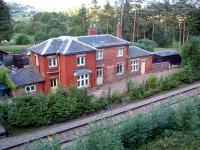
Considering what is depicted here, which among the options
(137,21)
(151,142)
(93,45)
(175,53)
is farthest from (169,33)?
(151,142)

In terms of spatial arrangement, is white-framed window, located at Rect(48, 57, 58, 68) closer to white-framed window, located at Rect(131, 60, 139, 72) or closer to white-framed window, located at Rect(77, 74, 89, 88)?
white-framed window, located at Rect(77, 74, 89, 88)

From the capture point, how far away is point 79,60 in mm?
30312

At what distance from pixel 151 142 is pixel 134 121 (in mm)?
1733

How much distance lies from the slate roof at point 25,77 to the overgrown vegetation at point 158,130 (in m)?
13.4

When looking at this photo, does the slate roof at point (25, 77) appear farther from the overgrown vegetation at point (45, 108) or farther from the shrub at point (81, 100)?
the shrub at point (81, 100)

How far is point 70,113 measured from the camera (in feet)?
77.2

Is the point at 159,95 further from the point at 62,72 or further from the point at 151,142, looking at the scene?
the point at 151,142

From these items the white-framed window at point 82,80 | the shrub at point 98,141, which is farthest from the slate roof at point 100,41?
the shrub at point 98,141

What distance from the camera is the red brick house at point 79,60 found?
1167 inches

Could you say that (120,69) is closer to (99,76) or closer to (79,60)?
(99,76)

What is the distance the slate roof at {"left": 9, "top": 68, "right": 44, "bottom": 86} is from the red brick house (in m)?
0.67

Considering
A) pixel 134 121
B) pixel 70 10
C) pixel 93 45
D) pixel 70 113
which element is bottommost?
pixel 70 113

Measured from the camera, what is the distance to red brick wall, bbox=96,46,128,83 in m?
33.2

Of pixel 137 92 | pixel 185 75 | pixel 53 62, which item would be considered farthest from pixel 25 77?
pixel 185 75
